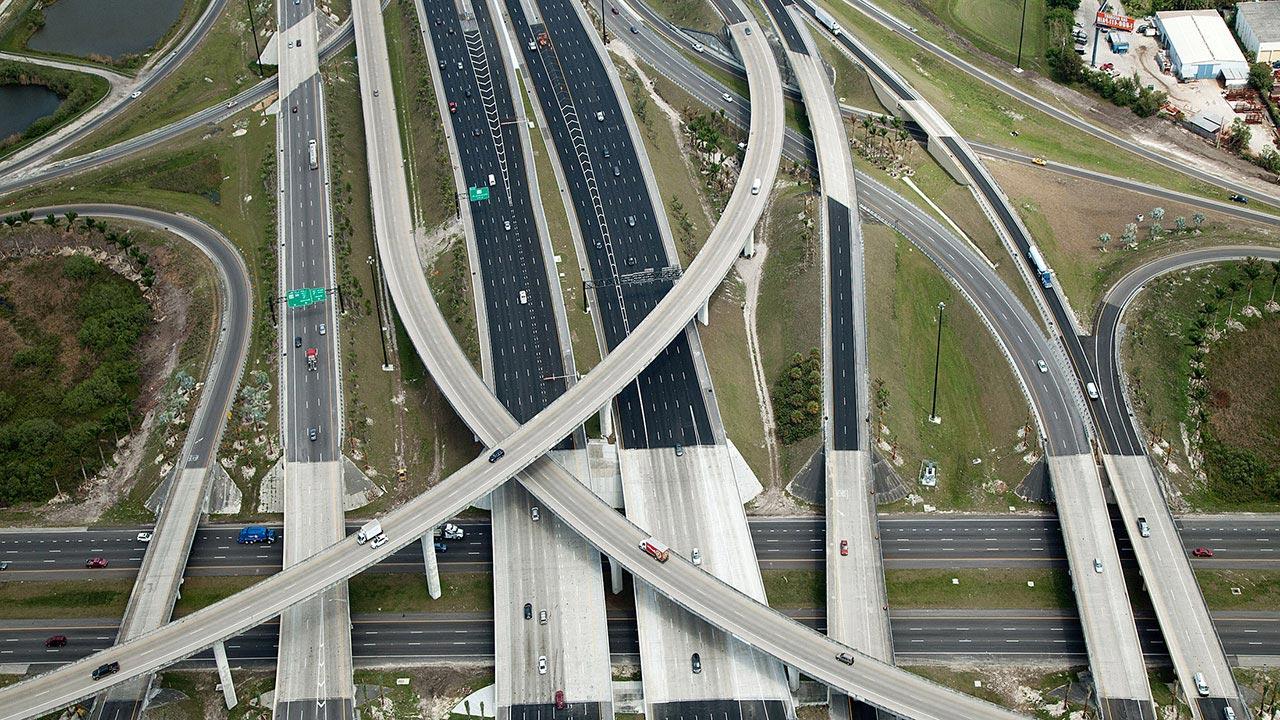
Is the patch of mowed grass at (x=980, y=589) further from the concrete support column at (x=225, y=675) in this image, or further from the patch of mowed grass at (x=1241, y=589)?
the concrete support column at (x=225, y=675)

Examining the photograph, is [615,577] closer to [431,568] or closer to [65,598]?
[431,568]

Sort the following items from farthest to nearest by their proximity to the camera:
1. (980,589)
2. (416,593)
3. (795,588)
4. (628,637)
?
1. (416,593)
2. (795,588)
3. (980,589)
4. (628,637)

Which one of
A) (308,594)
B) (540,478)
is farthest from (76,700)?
(540,478)

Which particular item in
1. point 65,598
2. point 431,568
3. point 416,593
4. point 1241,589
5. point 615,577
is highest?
point 65,598

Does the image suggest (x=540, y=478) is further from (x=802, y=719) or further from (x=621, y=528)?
(x=802, y=719)

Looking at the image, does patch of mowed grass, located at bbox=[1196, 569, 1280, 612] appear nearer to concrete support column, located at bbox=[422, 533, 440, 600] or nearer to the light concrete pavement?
the light concrete pavement

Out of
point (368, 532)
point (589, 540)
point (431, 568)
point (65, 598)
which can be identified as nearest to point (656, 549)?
point (589, 540)
